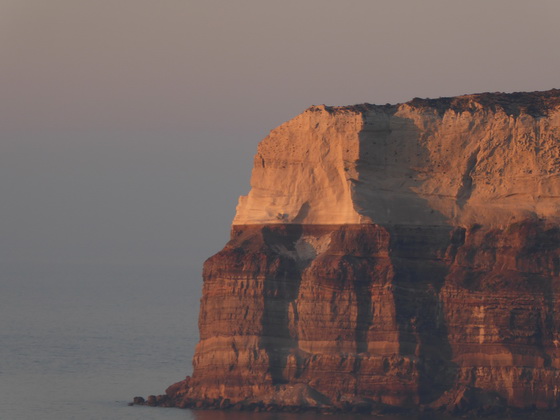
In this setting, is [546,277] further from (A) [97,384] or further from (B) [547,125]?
(A) [97,384]

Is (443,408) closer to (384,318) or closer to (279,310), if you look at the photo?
(384,318)

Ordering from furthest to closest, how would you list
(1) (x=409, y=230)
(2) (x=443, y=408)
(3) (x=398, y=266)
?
(1) (x=409, y=230) → (3) (x=398, y=266) → (2) (x=443, y=408)

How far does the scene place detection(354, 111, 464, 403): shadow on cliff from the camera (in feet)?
314

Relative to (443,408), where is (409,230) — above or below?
above

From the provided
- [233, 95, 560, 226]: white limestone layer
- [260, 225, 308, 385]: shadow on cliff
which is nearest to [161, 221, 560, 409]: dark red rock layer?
[260, 225, 308, 385]: shadow on cliff

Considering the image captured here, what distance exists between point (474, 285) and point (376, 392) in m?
6.08

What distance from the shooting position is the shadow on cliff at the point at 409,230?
95.6m

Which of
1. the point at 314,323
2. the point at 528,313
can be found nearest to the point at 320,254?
the point at 314,323

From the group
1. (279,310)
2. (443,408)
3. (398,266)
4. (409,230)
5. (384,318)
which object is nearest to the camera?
(443,408)

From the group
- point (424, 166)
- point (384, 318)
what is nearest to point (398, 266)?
point (384, 318)

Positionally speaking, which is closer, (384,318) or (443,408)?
(443,408)

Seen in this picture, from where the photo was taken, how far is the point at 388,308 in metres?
95.6

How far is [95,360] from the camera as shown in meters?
120

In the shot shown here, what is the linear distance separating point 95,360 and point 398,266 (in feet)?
93.3
